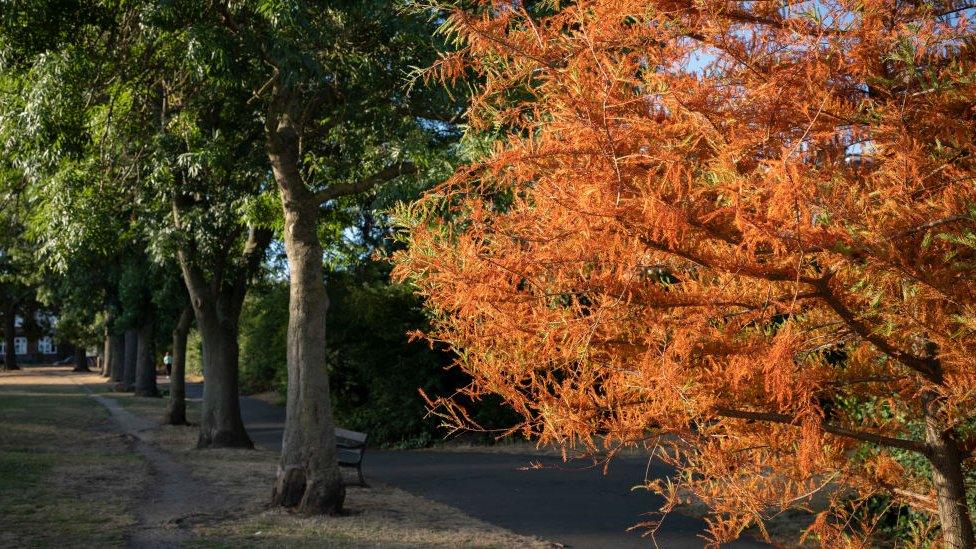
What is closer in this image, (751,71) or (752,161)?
(752,161)

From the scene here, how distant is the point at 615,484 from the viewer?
1261cm

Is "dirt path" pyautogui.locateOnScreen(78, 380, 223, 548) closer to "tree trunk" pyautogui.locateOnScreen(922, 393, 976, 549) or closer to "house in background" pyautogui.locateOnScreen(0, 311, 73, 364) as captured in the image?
"tree trunk" pyautogui.locateOnScreen(922, 393, 976, 549)

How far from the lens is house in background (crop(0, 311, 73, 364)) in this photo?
68.6m

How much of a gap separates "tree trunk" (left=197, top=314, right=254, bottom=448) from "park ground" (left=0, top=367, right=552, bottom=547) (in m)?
0.58

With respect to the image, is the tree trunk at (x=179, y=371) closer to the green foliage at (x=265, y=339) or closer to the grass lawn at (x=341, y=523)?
the green foliage at (x=265, y=339)

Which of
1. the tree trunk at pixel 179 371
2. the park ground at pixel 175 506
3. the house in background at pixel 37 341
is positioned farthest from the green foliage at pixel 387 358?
the house in background at pixel 37 341

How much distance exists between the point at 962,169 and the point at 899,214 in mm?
546

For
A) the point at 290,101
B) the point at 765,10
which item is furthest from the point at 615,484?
the point at 765,10

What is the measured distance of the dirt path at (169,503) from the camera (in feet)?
29.8

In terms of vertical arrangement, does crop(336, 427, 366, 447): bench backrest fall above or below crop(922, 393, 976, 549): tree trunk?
below

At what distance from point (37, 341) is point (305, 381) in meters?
92.5

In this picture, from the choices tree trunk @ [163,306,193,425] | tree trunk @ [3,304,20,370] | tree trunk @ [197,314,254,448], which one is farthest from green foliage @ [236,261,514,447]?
tree trunk @ [3,304,20,370]

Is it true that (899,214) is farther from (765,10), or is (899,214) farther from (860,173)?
(765,10)

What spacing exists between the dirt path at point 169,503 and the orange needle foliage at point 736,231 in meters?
5.52
